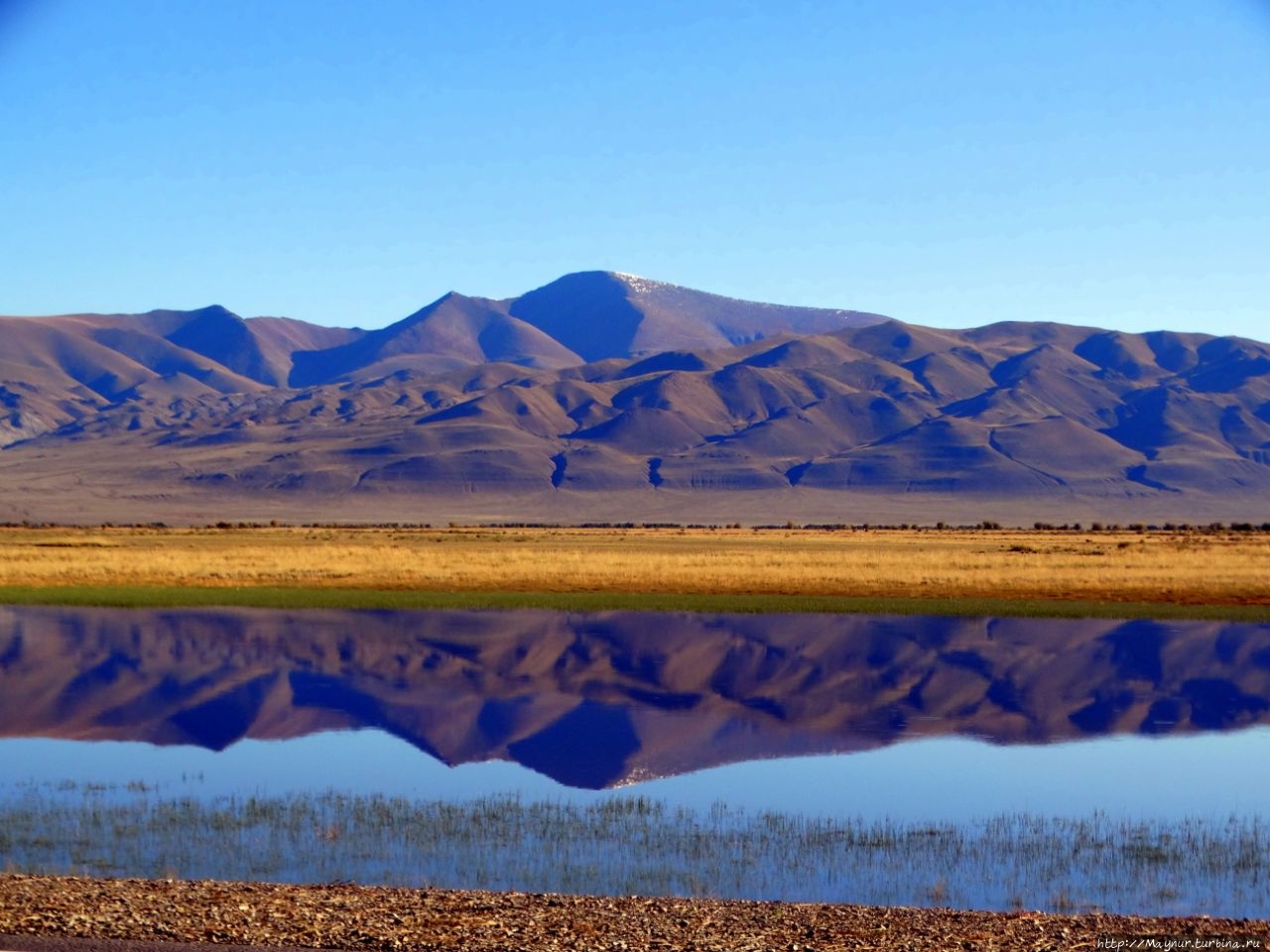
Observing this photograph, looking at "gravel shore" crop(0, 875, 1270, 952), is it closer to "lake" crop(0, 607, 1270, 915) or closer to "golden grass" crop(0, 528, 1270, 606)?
"lake" crop(0, 607, 1270, 915)

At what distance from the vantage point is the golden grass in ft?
151

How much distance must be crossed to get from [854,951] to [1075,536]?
77.0 m

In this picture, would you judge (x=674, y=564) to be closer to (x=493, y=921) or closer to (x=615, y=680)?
(x=615, y=680)

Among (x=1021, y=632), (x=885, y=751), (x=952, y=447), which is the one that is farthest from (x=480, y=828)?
(x=952, y=447)

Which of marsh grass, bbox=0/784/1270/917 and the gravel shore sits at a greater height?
the gravel shore

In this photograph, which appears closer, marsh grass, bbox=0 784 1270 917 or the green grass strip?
marsh grass, bbox=0 784 1270 917

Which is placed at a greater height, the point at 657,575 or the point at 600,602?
the point at 657,575

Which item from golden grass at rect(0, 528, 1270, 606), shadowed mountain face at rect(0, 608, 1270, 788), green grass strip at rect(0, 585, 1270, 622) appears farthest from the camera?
golden grass at rect(0, 528, 1270, 606)

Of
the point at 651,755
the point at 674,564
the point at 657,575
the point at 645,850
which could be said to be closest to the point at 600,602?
the point at 657,575

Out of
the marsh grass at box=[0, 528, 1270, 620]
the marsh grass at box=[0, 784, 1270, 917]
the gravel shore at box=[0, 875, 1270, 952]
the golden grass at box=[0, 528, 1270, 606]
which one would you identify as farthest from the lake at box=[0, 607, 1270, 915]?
the golden grass at box=[0, 528, 1270, 606]

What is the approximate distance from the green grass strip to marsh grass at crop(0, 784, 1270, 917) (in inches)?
892

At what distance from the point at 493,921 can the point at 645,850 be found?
4.31m

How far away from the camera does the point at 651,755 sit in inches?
872

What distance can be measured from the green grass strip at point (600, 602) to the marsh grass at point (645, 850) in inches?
892
